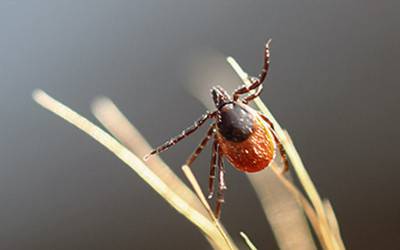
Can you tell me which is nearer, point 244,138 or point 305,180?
point 244,138

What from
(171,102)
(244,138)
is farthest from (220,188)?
(171,102)

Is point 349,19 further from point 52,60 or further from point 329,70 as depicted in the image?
point 52,60

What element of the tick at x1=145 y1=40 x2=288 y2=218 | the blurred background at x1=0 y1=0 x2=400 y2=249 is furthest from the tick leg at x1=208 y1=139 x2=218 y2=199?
the blurred background at x1=0 y1=0 x2=400 y2=249

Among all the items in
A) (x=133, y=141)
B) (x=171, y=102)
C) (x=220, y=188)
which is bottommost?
(x=220, y=188)

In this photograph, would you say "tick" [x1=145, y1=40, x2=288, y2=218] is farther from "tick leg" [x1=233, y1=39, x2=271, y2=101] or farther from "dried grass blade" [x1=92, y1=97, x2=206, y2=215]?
"dried grass blade" [x1=92, y1=97, x2=206, y2=215]

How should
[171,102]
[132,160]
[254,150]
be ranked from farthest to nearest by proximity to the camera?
1. [171,102]
2. [132,160]
3. [254,150]

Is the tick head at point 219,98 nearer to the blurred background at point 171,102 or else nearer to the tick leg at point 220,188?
the tick leg at point 220,188

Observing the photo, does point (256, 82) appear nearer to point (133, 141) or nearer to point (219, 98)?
point (219, 98)
